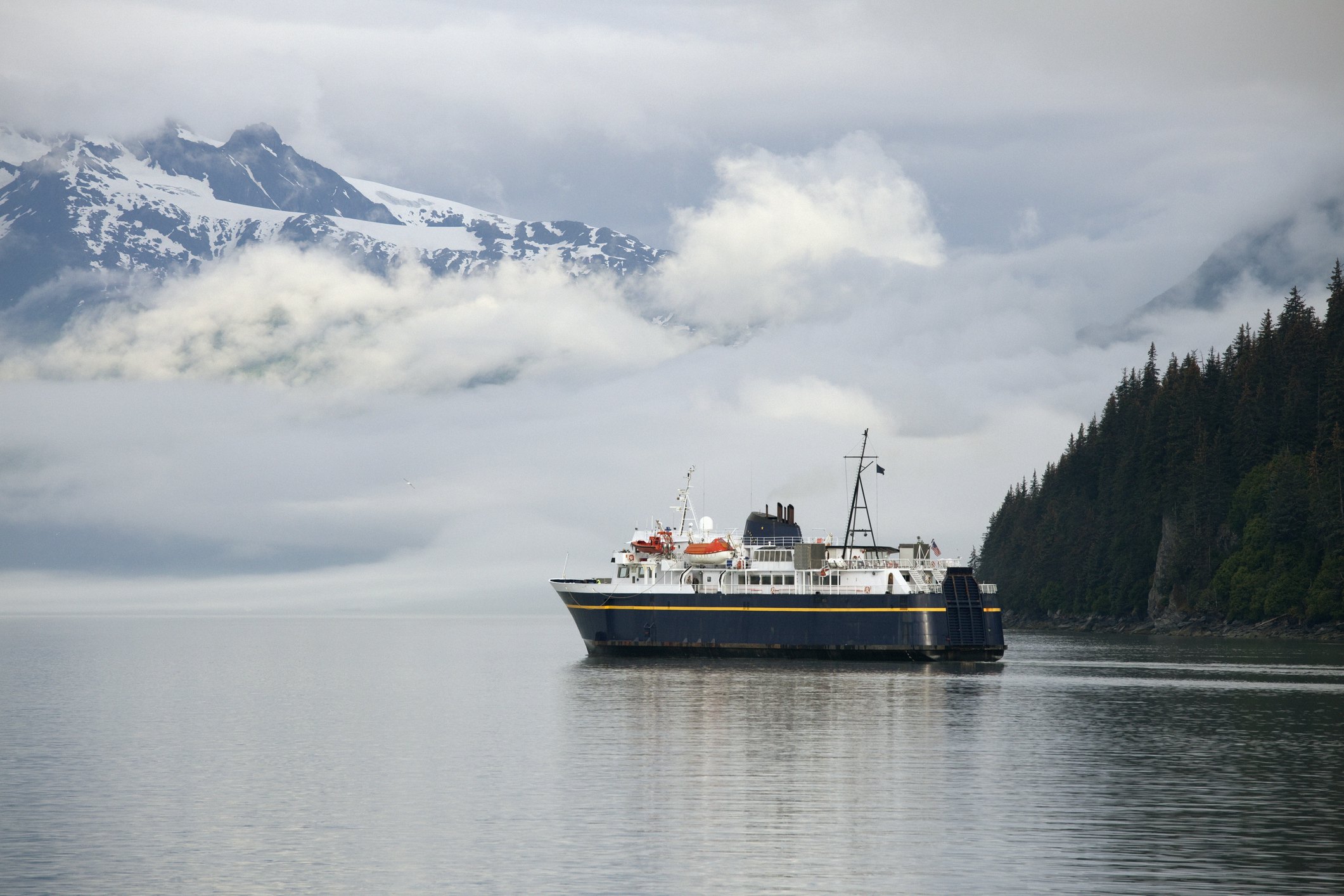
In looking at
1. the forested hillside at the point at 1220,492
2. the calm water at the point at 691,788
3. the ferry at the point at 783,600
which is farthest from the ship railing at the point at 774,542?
A: the forested hillside at the point at 1220,492

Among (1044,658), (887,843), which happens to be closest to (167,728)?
(887,843)

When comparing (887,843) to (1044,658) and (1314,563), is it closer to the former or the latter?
(1044,658)

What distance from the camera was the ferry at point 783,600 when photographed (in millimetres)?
96375

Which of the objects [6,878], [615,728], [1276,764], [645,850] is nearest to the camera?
[6,878]

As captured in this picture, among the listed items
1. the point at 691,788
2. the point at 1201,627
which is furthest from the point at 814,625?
the point at 1201,627

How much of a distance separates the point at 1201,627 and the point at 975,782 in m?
116

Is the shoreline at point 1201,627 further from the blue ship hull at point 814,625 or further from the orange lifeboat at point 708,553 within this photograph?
the orange lifeboat at point 708,553

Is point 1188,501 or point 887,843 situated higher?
point 1188,501

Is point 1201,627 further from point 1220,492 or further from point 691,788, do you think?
point 691,788

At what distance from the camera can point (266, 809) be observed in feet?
127

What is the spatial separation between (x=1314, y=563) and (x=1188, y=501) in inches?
892

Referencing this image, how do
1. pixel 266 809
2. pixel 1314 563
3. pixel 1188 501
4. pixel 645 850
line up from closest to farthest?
1. pixel 645 850
2. pixel 266 809
3. pixel 1314 563
4. pixel 1188 501

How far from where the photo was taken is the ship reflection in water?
101 ft

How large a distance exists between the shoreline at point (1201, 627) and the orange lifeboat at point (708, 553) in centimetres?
6476
